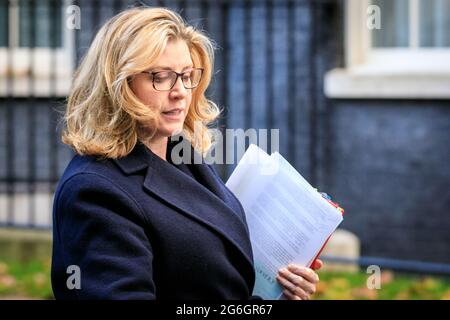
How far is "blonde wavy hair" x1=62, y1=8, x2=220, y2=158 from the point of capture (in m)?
2.51

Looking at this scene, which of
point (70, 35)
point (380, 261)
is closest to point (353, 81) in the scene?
point (380, 261)

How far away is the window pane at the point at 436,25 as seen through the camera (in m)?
8.54

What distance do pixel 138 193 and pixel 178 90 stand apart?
0.92ft

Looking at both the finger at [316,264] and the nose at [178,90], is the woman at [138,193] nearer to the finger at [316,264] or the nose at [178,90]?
the nose at [178,90]

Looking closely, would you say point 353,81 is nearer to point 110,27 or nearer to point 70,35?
point 70,35

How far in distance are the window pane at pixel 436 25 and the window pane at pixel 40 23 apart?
290 cm

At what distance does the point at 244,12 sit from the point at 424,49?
59.6 inches

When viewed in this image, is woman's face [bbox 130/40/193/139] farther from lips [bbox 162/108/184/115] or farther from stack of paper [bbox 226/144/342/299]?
stack of paper [bbox 226/144/342/299]

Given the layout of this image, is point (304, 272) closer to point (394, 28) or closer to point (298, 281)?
point (298, 281)

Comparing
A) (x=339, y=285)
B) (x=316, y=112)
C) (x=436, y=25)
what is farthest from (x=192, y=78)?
(x=436, y=25)

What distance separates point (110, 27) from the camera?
8.46 feet

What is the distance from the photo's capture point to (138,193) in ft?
8.21

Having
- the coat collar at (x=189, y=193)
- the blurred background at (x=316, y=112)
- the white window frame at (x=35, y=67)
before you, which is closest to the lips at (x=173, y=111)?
the coat collar at (x=189, y=193)

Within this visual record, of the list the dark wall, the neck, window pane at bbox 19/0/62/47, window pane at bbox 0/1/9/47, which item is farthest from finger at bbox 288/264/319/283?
window pane at bbox 0/1/9/47
